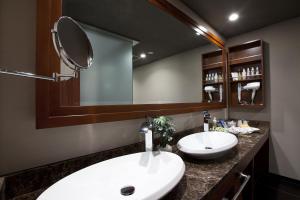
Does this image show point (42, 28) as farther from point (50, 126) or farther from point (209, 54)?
point (209, 54)

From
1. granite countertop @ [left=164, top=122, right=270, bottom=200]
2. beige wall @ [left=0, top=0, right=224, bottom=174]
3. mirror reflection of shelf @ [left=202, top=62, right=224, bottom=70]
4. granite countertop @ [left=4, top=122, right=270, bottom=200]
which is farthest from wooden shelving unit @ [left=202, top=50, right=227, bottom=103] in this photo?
beige wall @ [left=0, top=0, right=224, bottom=174]

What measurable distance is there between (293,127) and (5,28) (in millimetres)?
2749

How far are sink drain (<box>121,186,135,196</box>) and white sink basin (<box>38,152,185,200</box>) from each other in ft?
0.04

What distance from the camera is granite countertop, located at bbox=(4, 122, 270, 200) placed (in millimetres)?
566

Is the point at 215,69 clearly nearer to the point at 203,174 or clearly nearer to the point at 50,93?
the point at 203,174

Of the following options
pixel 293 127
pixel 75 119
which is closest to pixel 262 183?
pixel 293 127

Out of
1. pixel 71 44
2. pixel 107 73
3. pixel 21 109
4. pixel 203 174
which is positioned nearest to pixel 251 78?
pixel 203 174

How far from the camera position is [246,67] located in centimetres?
220

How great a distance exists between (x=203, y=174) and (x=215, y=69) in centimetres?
172

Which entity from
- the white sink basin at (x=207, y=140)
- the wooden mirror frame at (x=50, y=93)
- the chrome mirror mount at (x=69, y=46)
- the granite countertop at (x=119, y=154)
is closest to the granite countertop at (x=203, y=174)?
the granite countertop at (x=119, y=154)

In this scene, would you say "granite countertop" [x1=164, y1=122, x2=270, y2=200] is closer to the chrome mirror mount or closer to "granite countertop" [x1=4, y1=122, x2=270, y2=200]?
"granite countertop" [x1=4, y1=122, x2=270, y2=200]

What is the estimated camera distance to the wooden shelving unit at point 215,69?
195cm

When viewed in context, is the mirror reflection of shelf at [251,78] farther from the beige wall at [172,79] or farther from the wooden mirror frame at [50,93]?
the wooden mirror frame at [50,93]

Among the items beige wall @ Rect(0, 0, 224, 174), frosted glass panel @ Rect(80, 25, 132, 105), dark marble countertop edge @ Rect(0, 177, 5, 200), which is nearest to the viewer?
dark marble countertop edge @ Rect(0, 177, 5, 200)
